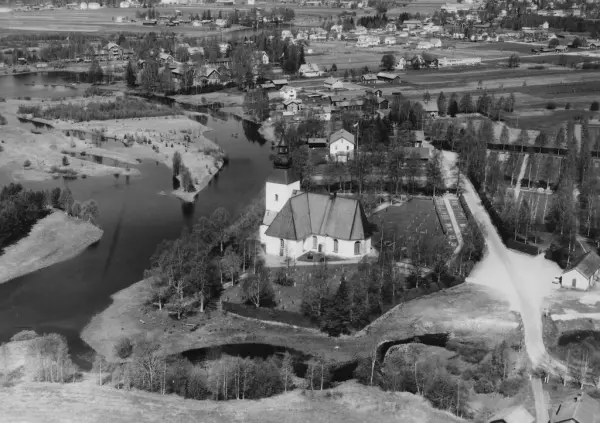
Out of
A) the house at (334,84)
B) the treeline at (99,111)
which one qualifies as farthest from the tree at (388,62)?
the treeline at (99,111)

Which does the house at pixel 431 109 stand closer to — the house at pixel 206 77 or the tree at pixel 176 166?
the tree at pixel 176 166

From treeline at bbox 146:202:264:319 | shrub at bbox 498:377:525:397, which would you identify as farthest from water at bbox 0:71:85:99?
shrub at bbox 498:377:525:397

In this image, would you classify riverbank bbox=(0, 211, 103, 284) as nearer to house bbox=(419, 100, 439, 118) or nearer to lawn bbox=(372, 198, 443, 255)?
lawn bbox=(372, 198, 443, 255)

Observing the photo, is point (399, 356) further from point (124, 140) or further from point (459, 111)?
point (459, 111)

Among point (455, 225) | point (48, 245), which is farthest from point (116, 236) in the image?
point (455, 225)

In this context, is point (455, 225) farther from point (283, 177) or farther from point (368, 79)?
point (368, 79)

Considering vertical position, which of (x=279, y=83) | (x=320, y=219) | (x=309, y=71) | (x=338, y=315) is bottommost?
(x=338, y=315)

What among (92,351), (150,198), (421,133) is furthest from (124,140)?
(92,351)
